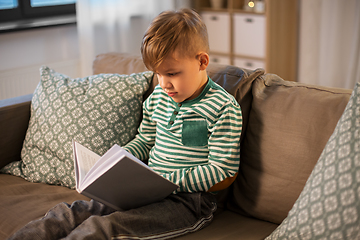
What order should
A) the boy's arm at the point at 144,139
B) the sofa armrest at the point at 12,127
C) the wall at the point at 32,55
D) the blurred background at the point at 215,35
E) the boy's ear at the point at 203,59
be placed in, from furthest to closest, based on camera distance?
1. the blurred background at the point at 215,35
2. the wall at the point at 32,55
3. the sofa armrest at the point at 12,127
4. the boy's arm at the point at 144,139
5. the boy's ear at the point at 203,59

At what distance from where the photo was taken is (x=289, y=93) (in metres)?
1.19

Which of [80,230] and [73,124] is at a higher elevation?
[73,124]

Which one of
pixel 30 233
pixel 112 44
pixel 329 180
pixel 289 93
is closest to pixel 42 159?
pixel 30 233

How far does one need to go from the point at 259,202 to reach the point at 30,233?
2.16 ft

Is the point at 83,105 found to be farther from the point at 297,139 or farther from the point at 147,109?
the point at 297,139

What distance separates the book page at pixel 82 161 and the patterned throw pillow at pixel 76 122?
218 millimetres

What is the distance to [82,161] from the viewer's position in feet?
3.63

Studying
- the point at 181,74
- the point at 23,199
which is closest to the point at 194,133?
the point at 181,74

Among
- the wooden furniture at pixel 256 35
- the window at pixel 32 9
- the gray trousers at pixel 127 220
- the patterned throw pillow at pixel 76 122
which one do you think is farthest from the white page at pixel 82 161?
the wooden furniture at pixel 256 35

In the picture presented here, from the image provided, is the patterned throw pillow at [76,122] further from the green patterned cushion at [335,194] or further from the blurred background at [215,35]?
the blurred background at [215,35]

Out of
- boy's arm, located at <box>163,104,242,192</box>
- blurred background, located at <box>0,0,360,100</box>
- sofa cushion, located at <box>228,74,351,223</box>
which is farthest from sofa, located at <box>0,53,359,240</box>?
blurred background, located at <box>0,0,360,100</box>

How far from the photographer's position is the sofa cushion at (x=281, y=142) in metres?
1.09

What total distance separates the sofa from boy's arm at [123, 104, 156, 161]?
0.84 feet

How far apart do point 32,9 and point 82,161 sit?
2.24 meters
